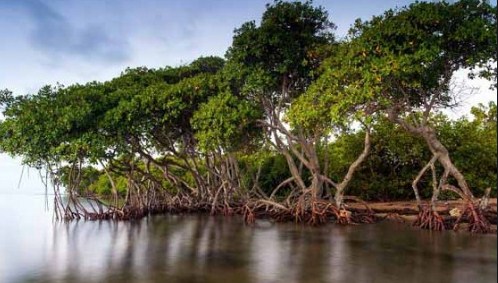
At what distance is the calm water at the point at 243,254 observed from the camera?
24.9ft

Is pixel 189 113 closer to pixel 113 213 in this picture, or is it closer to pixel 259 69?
pixel 259 69

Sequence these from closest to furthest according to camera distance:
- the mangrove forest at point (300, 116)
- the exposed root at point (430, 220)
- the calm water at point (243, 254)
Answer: the calm water at point (243, 254), the mangrove forest at point (300, 116), the exposed root at point (430, 220)

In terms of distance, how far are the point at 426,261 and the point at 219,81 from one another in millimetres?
8817

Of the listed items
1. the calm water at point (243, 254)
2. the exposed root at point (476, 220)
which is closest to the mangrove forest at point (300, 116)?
the exposed root at point (476, 220)

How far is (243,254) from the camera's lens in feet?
31.2

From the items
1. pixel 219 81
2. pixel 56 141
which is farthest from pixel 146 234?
pixel 219 81

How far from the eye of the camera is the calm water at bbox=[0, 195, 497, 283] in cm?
758

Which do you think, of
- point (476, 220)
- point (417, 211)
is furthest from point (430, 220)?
point (417, 211)

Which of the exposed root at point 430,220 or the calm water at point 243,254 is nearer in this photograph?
the calm water at point 243,254

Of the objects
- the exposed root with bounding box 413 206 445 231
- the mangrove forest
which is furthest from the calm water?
the mangrove forest

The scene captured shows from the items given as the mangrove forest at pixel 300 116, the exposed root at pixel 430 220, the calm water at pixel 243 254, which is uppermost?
the mangrove forest at pixel 300 116

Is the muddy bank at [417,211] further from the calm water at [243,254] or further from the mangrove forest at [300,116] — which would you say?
the calm water at [243,254]

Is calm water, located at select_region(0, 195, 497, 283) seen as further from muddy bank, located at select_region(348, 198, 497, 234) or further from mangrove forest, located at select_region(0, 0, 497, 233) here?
mangrove forest, located at select_region(0, 0, 497, 233)

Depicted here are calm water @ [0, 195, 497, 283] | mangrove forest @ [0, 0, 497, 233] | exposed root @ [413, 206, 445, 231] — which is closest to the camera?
calm water @ [0, 195, 497, 283]
